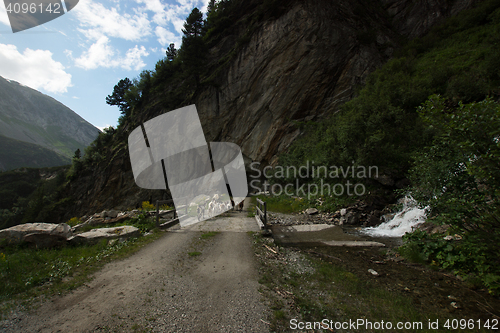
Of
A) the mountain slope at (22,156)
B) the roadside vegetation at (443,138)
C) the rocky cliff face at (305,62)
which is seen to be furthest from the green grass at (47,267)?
the mountain slope at (22,156)

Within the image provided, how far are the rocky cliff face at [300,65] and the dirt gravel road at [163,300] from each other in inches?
931

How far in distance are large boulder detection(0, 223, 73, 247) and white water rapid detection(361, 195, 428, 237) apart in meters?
12.6

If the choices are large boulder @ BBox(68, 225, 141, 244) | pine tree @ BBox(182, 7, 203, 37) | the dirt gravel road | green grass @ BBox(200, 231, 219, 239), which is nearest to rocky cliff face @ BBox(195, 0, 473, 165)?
pine tree @ BBox(182, 7, 203, 37)

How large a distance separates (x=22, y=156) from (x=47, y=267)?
161 meters

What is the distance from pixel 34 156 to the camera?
118m

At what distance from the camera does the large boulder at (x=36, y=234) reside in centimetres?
627

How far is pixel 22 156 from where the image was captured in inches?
4422

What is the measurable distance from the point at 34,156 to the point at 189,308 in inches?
6607

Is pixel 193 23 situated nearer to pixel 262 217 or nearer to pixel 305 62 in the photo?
pixel 305 62

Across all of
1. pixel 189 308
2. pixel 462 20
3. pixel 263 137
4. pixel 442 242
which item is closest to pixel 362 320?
pixel 189 308

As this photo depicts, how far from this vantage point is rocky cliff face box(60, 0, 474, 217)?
2767 centimetres

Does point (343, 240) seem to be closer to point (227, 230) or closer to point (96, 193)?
point (227, 230)

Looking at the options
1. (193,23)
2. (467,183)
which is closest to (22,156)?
(193,23)

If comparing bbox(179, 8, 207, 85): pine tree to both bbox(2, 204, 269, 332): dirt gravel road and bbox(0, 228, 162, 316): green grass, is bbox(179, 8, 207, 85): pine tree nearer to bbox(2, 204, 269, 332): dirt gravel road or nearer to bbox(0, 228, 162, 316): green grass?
bbox(0, 228, 162, 316): green grass
